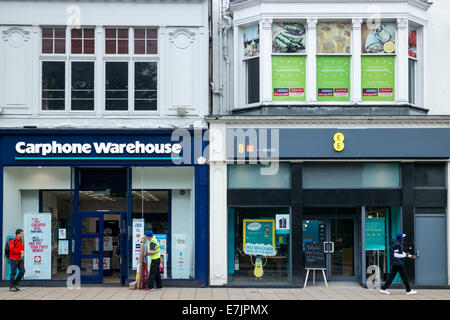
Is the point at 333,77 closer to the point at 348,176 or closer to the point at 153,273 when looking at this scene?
the point at 348,176

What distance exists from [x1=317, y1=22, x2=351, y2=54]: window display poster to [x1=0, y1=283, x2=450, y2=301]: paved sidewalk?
6984mm

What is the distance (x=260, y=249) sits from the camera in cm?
1788

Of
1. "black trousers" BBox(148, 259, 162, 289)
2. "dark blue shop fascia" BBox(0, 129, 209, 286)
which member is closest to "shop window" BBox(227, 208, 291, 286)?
"dark blue shop fascia" BBox(0, 129, 209, 286)

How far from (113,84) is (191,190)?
389 centimetres

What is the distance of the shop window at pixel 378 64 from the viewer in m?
18.3

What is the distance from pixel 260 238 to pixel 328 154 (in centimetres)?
314

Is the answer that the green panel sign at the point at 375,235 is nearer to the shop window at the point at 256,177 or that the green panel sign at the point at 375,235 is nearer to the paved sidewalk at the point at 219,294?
the paved sidewalk at the point at 219,294

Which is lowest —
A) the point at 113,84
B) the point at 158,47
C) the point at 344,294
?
the point at 344,294

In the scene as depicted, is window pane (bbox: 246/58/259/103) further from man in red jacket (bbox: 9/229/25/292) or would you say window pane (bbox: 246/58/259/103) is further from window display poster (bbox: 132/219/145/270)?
man in red jacket (bbox: 9/229/25/292)

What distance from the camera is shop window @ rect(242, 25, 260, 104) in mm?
18484

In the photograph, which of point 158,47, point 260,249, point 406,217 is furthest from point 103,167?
point 406,217

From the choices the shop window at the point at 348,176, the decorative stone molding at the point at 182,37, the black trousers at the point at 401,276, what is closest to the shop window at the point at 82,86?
the decorative stone molding at the point at 182,37

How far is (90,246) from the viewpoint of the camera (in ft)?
59.4

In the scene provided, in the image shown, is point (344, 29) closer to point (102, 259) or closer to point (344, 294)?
point (344, 294)
